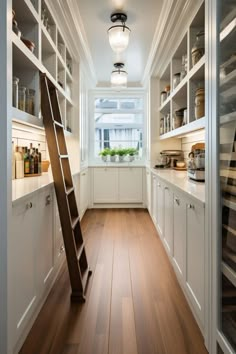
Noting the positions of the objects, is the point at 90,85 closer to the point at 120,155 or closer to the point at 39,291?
the point at 120,155

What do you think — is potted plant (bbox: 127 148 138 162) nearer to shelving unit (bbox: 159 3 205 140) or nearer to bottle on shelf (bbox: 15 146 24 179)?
shelving unit (bbox: 159 3 205 140)

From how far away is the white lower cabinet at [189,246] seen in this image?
163cm

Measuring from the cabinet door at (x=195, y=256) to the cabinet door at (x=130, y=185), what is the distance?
3658 millimetres

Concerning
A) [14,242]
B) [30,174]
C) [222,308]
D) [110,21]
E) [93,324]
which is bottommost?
[93,324]

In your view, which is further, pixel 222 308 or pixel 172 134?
pixel 172 134

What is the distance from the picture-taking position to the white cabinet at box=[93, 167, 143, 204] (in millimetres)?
5598

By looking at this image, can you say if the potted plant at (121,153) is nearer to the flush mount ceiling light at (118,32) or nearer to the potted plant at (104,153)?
the potted plant at (104,153)

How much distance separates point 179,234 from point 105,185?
11.4 ft

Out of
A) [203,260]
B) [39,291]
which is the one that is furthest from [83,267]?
[203,260]

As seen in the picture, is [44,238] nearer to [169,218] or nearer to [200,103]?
[169,218]

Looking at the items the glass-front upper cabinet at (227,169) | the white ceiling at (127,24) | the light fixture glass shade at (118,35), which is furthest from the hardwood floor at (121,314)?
the white ceiling at (127,24)

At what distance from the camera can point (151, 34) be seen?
11.4ft

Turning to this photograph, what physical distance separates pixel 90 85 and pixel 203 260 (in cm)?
480

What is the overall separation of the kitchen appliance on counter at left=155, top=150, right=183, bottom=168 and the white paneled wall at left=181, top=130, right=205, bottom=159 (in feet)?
0.41
